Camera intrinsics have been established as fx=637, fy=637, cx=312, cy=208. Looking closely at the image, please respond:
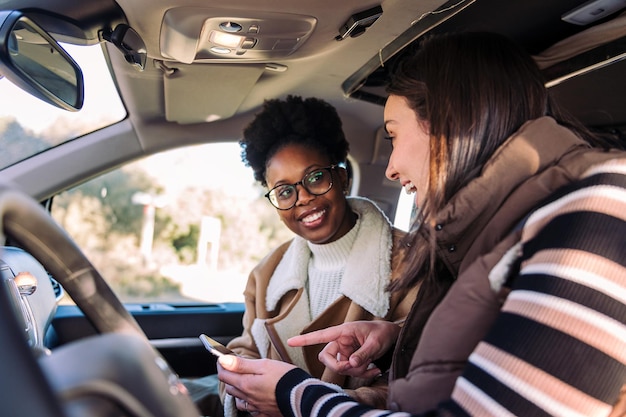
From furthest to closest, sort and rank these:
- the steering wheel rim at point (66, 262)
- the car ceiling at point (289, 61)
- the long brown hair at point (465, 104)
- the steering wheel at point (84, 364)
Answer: the car ceiling at point (289, 61) < the long brown hair at point (465, 104) < the steering wheel rim at point (66, 262) < the steering wheel at point (84, 364)

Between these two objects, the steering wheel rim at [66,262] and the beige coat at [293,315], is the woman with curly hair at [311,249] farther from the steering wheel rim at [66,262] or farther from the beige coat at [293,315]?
the steering wheel rim at [66,262]

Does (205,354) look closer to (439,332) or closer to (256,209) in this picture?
(439,332)

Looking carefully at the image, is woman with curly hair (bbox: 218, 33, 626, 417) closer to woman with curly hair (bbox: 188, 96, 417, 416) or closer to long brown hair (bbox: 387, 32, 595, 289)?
long brown hair (bbox: 387, 32, 595, 289)

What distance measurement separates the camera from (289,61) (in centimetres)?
233

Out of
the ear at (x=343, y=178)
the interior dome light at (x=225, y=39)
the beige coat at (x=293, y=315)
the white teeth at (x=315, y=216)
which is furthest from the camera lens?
the ear at (x=343, y=178)

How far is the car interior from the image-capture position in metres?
0.74

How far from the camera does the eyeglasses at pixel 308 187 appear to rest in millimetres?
2529

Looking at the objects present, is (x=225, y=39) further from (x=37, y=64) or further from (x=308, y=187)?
(x=308, y=187)

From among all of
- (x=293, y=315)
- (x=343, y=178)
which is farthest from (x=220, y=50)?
(x=293, y=315)

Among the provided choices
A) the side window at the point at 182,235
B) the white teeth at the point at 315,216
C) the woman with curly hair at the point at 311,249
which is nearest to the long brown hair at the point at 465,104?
the woman with curly hair at the point at 311,249

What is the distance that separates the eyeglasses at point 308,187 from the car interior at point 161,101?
0.39 m

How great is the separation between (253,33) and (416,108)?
2.23 feet

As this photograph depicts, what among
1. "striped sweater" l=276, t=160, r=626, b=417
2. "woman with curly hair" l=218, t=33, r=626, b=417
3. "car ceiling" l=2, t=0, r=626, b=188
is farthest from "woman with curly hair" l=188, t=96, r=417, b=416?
"striped sweater" l=276, t=160, r=626, b=417

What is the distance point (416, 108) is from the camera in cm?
157
